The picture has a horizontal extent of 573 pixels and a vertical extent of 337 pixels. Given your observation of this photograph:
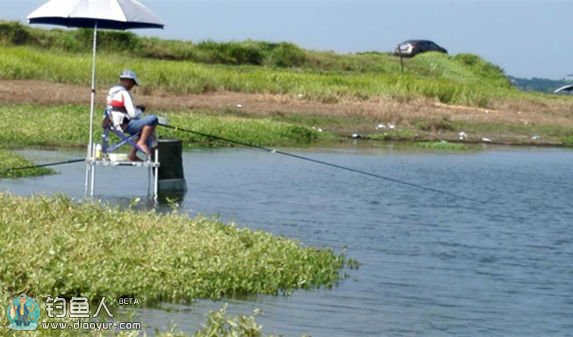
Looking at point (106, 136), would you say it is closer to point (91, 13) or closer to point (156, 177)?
point (156, 177)

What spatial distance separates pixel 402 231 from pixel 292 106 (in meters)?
18.7

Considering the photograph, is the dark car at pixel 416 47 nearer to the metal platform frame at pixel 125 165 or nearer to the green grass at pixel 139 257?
the metal platform frame at pixel 125 165

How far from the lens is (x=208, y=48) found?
47.5 meters

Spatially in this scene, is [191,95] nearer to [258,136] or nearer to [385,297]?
[258,136]

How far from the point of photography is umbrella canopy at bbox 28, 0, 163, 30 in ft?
49.5

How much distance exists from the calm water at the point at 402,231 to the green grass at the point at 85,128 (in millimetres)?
1210

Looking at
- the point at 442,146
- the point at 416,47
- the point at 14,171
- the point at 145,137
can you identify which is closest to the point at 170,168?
the point at 145,137

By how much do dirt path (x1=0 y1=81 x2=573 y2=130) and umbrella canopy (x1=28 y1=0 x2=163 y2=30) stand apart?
1354 centimetres

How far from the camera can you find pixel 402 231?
15680 mm

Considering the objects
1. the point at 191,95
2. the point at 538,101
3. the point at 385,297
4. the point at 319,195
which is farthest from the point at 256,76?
the point at 385,297

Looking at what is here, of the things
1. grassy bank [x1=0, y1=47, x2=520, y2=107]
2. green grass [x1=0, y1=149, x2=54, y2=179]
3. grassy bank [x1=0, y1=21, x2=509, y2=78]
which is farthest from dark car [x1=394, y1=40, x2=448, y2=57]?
green grass [x1=0, y1=149, x2=54, y2=179]

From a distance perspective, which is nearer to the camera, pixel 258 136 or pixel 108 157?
pixel 108 157

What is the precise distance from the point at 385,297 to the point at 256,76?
26.2m

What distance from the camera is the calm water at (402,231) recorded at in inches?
403
